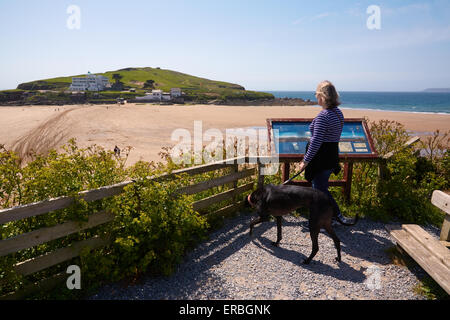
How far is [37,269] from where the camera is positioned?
10.8 feet

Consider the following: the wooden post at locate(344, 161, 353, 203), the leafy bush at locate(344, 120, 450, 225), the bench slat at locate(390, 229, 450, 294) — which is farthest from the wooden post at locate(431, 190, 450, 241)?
the wooden post at locate(344, 161, 353, 203)

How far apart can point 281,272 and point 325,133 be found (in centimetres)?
221

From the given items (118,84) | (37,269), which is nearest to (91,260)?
(37,269)

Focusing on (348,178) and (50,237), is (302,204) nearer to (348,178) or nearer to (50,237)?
(348,178)

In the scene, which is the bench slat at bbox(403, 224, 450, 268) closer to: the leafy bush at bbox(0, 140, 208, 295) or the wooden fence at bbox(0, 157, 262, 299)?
the leafy bush at bbox(0, 140, 208, 295)

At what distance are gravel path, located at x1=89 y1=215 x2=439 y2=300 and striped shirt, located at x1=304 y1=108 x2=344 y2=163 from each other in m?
1.71

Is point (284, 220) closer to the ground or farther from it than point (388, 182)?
closer to the ground

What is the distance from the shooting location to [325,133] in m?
4.37

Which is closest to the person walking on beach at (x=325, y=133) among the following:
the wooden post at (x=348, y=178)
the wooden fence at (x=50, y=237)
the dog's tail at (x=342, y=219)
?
the dog's tail at (x=342, y=219)

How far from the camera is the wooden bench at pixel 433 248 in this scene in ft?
10.2

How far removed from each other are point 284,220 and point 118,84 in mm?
133173
